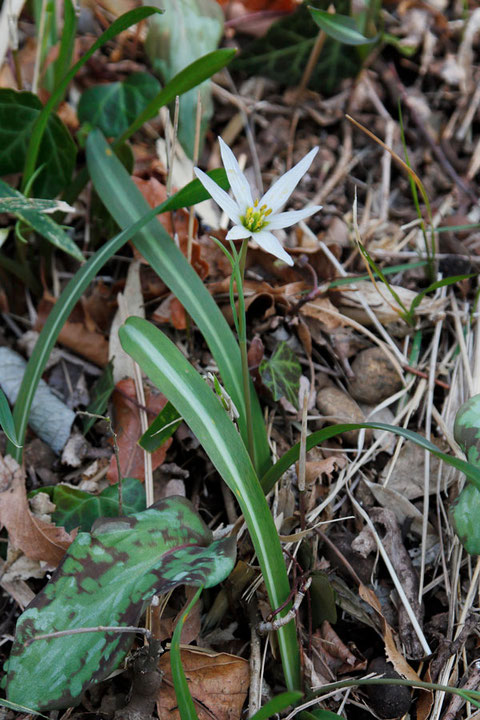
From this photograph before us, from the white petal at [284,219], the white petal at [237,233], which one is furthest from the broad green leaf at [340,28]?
Answer: the white petal at [237,233]

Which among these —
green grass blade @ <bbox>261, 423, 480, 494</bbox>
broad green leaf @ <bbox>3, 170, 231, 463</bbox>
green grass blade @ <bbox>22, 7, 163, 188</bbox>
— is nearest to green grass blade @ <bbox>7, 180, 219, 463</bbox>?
broad green leaf @ <bbox>3, 170, 231, 463</bbox>

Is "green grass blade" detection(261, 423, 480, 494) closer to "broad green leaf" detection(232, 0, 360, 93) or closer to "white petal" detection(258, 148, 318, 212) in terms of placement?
"white petal" detection(258, 148, 318, 212)

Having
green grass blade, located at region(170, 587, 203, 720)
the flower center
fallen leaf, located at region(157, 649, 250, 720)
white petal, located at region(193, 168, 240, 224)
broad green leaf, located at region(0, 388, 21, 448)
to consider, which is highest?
white petal, located at region(193, 168, 240, 224)

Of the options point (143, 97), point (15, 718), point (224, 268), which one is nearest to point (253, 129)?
point (143, 97)

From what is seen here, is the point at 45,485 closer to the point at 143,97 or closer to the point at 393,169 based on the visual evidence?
the point at 143,97

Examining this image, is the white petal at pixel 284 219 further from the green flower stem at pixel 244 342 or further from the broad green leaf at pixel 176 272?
the broad green leaf at pixel 176 272

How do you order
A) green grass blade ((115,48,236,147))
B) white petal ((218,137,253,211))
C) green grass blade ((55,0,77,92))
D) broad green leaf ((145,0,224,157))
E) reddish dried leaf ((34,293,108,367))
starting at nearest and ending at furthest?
1. white petal ((218,137,253,211))
2. green grass blade ((115,48,236,147))
3. green grass blade ((55,0,77,92))
4. reddish dried leaf ((34,293,108,367))
5. broad green leaf ((145,0,224,157))
